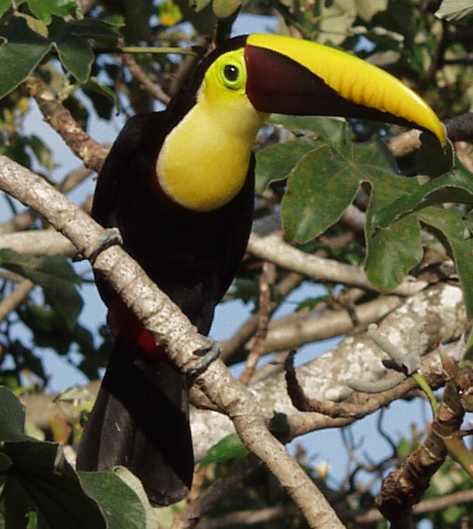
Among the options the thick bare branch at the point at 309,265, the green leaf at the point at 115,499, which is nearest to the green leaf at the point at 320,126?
the thick bare branch at the point at 309,265

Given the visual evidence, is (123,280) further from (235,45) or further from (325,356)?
(325,356)

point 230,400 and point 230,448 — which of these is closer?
point 230,400

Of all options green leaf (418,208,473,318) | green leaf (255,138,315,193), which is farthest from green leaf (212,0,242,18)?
green leaf (418,208,473,318)

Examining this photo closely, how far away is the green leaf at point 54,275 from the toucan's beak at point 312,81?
0.86 metres

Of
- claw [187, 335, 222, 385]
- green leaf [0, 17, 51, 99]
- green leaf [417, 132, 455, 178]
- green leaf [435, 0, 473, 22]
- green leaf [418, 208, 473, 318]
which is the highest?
green leaf [435, 0, 473, 22]

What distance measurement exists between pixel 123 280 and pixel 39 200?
26cm

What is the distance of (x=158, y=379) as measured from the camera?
3.19m

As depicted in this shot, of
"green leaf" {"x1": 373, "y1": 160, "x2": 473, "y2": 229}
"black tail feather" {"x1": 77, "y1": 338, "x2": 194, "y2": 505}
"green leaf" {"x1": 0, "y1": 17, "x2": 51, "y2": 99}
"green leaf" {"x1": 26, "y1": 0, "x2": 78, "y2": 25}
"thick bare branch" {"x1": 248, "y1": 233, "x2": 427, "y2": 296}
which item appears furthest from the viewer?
"thick bare branch" {"x1": 248, "y1": 233, "x2": 427, "y2": 296}

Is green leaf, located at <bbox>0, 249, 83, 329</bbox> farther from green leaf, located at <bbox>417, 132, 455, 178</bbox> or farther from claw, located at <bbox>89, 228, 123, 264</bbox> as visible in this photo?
green leaf, located at <bbox>417, 132, 455, 178</bbox>

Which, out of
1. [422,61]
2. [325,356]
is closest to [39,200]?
[325,356]

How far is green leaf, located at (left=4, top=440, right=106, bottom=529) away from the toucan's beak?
1.42 m

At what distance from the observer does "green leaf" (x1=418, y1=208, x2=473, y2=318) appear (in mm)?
1955

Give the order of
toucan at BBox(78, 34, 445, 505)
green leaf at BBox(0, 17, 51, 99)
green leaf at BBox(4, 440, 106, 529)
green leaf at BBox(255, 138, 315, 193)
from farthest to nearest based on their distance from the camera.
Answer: toucan at BBox(78, 34, 445, 505) → green leaf at BBox(255, 138, 315, 193) → green leaf at BBox(0, 17, 51, 99) → green leaf at BBox(4, 440, 106, 529)

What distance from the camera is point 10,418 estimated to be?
1488 millimetres
